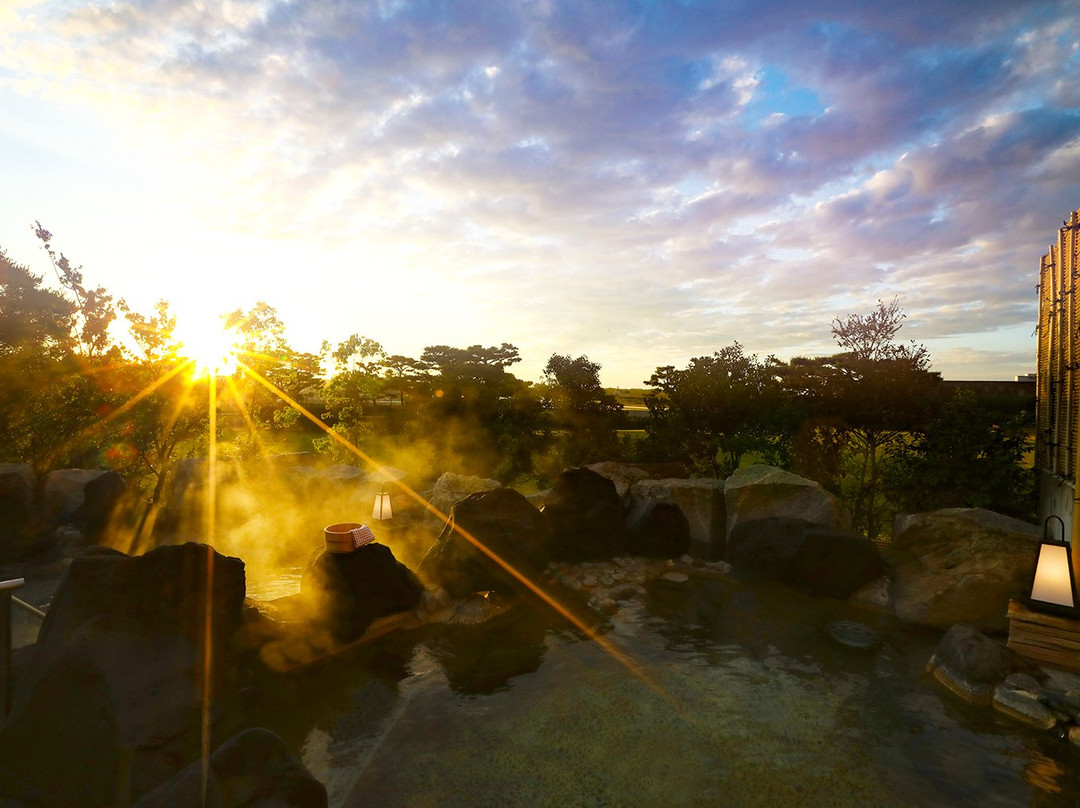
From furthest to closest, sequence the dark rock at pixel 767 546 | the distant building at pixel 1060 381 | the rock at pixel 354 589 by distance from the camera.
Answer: the dark rock at pixel 767 546
the distant building at pixel 1060 381
the rock at pixel 354 589

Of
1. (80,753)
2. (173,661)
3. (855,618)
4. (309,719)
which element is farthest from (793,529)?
(80,753)

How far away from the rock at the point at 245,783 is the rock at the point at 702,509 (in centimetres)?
1083

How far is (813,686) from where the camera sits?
24.1 ft

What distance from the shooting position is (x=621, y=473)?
1750cm

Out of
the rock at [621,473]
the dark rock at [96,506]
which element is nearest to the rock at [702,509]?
the rock at [621,473]

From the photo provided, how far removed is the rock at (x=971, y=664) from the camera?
707cm

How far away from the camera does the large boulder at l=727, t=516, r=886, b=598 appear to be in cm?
1080

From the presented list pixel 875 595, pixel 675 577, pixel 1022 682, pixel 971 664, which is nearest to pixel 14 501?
pixel 675 577

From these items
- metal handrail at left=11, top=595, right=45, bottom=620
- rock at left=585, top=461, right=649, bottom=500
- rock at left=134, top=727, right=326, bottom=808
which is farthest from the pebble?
metal handrail at left=11, top=595, right=45, bottom=620

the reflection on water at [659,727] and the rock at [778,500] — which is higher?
the rock at [778,500]

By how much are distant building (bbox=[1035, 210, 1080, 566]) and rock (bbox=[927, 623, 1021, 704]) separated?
368cm

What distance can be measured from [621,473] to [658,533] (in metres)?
4.06

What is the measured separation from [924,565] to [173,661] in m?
12.1

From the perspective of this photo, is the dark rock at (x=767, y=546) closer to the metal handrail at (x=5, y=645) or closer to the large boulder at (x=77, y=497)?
the metal handrail at (x=5, y=645)
